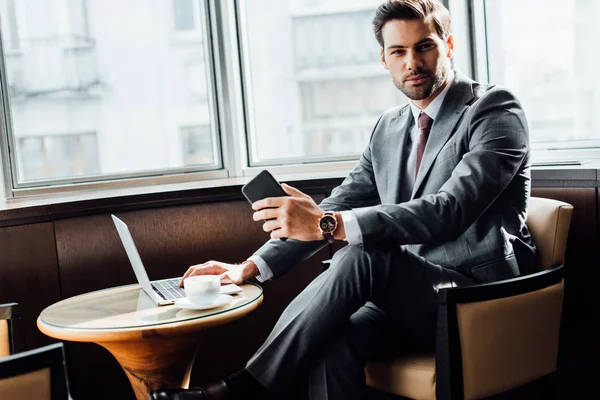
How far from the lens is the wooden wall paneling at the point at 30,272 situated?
2.44m

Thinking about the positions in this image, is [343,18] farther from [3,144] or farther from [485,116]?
[3,144]

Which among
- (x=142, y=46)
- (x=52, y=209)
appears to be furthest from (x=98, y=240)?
(x=142, y=46)

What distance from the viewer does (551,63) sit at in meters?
2.84

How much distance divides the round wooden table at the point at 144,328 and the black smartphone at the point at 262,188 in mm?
300

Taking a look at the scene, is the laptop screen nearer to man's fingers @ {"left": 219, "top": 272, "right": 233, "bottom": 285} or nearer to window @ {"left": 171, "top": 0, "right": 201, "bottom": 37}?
man's fingers @ {"left": 219, "top": 272, "right": 233, "bottom": 285}

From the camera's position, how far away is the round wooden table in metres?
1.83

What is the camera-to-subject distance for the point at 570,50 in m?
2.78

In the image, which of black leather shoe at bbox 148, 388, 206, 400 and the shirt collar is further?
the shirt collar

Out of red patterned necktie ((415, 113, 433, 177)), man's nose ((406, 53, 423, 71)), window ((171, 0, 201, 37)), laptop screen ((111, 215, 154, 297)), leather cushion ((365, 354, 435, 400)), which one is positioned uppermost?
window ((171, 0, 201, 37))

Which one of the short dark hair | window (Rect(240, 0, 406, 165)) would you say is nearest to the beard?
the short dark hair

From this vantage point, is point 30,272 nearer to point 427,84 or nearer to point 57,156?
point 57,156

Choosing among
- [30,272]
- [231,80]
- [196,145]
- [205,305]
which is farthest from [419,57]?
[30,272]

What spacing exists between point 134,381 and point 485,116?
49.3 inches

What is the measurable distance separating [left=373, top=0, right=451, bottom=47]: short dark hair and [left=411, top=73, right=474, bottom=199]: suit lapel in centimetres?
19
